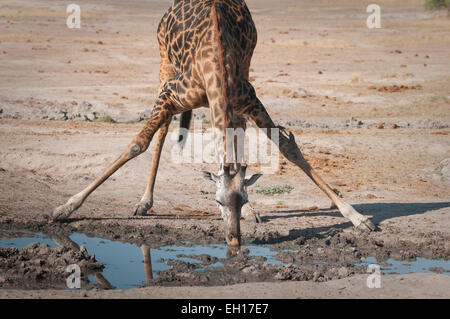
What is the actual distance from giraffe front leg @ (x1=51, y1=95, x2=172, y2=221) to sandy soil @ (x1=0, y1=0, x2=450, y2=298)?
19 centimetres

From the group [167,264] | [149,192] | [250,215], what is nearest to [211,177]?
[167,264]

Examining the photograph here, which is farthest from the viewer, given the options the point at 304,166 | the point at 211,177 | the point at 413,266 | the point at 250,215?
the point at 250,215

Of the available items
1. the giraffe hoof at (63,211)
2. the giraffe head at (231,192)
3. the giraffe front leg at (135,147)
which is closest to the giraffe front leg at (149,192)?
the giraffe front leg at (135,147)

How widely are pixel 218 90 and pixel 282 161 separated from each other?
474 cm

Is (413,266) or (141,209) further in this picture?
(141,209)

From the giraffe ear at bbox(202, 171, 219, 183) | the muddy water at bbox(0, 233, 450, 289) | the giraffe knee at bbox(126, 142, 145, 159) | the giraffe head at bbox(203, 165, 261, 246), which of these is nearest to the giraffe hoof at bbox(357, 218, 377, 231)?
the muddy water at bbox(0, 233, 450, 289)

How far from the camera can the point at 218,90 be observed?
639 cm

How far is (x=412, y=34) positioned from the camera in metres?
30.0

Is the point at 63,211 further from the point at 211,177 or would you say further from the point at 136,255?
the point at 211,177

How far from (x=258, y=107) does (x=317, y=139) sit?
4.99 m

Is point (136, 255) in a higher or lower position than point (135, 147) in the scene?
lower

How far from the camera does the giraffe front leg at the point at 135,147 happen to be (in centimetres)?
722

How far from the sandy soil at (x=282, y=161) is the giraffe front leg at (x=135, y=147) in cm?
19

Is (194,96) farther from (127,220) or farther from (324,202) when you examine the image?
(324,202)
